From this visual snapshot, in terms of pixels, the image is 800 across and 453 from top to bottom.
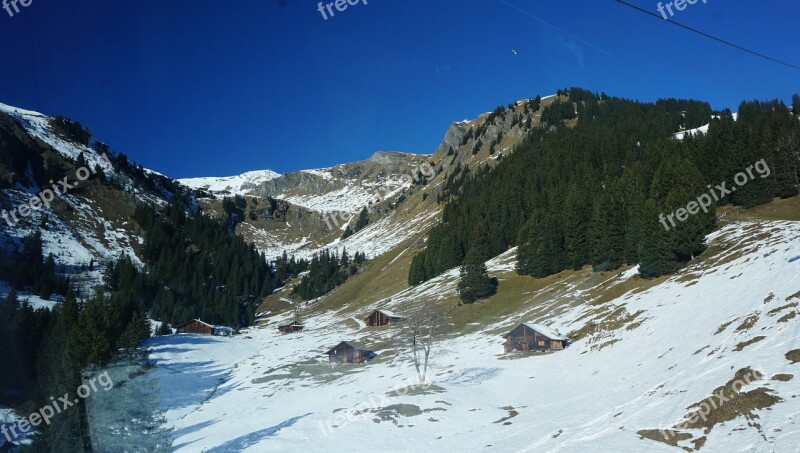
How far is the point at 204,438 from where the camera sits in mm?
45875

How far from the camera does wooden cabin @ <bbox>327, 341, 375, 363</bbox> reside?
258ft

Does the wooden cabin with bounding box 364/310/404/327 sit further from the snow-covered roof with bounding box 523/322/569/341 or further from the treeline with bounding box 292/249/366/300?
the treeline with bounding box 292/249/366/300

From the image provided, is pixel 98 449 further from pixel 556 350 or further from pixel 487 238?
pixel 487 238

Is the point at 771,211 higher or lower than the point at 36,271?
lower

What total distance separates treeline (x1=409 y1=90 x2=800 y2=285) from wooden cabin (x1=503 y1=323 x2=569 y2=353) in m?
20.4

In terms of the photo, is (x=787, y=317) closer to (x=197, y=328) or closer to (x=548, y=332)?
(x=548, y=332)

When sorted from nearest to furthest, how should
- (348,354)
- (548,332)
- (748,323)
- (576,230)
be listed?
1. (748,323)
2. (548,332)
3. (348,354)
4. (576,230)

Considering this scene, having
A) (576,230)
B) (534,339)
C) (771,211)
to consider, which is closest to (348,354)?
(534,339)

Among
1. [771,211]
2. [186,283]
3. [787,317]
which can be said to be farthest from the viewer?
[186,283]

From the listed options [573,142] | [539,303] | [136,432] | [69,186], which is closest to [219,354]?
[539,303]

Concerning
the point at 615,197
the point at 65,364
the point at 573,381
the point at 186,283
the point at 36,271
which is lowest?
the point at 573,381

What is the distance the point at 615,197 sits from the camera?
96.0m

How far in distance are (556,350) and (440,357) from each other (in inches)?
659

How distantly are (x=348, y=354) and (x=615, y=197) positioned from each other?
60.6m
